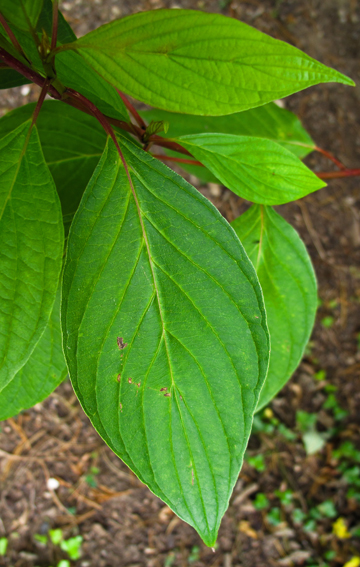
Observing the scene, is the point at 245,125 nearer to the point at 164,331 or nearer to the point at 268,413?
the point at 164,331

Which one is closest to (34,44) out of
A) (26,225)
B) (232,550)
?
(26,225)

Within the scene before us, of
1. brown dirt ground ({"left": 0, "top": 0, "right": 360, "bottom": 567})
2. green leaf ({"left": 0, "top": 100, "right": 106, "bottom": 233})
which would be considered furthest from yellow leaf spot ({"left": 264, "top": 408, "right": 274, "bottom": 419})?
green leaf ({"left": 0, "top": 100, "right": 106, "bottom": 233})

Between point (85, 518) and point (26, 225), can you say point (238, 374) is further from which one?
point (85, 518)

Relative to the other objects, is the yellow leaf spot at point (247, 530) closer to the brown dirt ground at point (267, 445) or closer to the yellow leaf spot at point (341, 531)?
the brown dirt ground at point (267, 445)

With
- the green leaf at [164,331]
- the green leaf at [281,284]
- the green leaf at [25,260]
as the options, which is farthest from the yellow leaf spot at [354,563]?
the green leaf at [25,260]

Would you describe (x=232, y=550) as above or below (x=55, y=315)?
→ below

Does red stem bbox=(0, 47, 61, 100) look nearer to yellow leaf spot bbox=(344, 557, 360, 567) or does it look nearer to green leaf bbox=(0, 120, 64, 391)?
green leaf bbox=(0, 120, 64, 391)

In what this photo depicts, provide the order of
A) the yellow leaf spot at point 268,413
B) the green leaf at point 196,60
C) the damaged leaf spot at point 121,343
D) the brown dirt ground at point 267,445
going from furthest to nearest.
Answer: the yellow leaf spot at point 268,413 < the brown dirt ground at point 267,445 < the damaged leaf spot at point 121,343 < the green leaf at point 196,60
